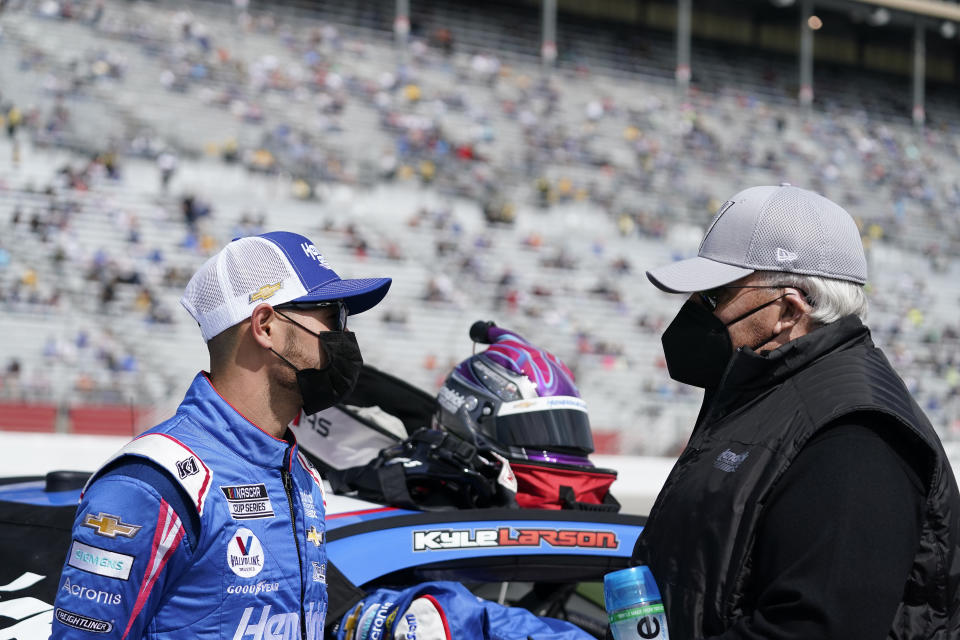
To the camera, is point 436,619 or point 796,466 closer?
point 796,466

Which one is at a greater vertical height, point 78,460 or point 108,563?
point 108,563

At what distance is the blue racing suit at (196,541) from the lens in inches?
72.1

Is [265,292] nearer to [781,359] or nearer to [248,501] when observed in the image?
[248,501]

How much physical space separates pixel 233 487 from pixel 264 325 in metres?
0.34

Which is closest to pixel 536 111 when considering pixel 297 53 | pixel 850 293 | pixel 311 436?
pixel 297 53

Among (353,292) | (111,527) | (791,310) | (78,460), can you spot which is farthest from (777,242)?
(78,460)

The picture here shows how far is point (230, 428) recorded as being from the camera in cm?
208

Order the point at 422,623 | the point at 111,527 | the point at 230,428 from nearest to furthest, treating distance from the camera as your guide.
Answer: the point at 111,527, the point at 230,428, the point at 422,623

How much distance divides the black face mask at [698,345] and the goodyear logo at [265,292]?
30.6 inches

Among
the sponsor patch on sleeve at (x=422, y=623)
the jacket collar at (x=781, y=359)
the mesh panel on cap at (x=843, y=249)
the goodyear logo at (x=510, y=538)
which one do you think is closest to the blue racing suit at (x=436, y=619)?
the sponsor patch on sleeve at (x=422, y=623)

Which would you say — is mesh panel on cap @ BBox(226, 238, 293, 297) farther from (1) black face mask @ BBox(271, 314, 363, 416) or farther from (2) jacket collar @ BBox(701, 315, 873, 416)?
(2) jacket collar @ BBox(701, 315, 873, 416)

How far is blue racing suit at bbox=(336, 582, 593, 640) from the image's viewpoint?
237 centimetres

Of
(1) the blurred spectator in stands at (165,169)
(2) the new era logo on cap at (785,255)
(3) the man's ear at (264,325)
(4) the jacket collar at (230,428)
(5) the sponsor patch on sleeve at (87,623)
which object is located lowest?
(5) the sponsor patch on sleeve at (87,623)

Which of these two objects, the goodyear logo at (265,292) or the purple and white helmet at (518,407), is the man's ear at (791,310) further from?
the purple and white helmet at (518,407)
